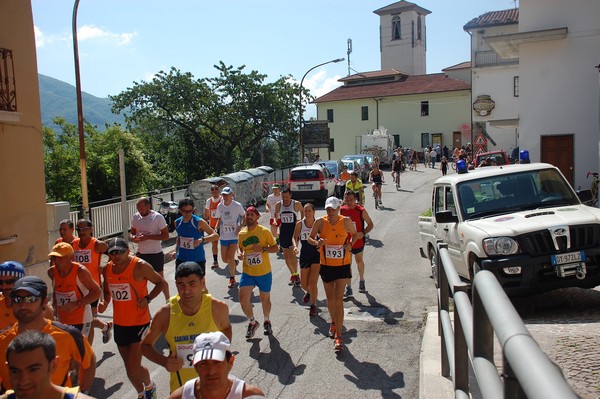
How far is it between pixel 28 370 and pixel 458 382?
2.29 m

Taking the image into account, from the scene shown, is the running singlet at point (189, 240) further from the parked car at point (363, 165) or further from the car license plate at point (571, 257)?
the parked car at point (363, 165)

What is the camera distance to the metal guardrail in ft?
3.98

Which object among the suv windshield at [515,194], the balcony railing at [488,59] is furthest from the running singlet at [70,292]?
the balcony railing at [488,59]

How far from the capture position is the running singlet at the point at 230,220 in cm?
1177

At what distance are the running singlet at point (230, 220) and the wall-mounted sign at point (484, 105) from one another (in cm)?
3045

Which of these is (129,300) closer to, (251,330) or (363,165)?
(251,330)

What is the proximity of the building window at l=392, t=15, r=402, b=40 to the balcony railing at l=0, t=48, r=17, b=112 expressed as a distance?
222ft

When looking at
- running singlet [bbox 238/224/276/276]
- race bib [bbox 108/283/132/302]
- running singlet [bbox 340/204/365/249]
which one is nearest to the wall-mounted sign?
running singlet [bbox 340/204/365/249]

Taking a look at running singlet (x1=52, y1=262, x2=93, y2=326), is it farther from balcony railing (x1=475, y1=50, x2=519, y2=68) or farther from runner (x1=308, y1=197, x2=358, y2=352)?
balcony railing (x1=475, y1=50, x2=519, y2=68)

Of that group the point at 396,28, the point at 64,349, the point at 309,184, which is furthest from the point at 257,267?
the point at 396,28

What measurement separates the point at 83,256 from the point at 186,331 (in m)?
3.82

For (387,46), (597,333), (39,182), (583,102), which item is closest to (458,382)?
(597,333)

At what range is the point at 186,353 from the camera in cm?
475

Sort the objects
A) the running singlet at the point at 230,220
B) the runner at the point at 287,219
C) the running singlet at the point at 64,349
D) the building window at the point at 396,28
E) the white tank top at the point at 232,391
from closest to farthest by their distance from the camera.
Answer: the white tank top at the point at 232,391 < the running singlet at the point at 64,349 < the running singlet at the point at 230,220 < the runner at the point at 287,219 < the building window at the point at 396,28
